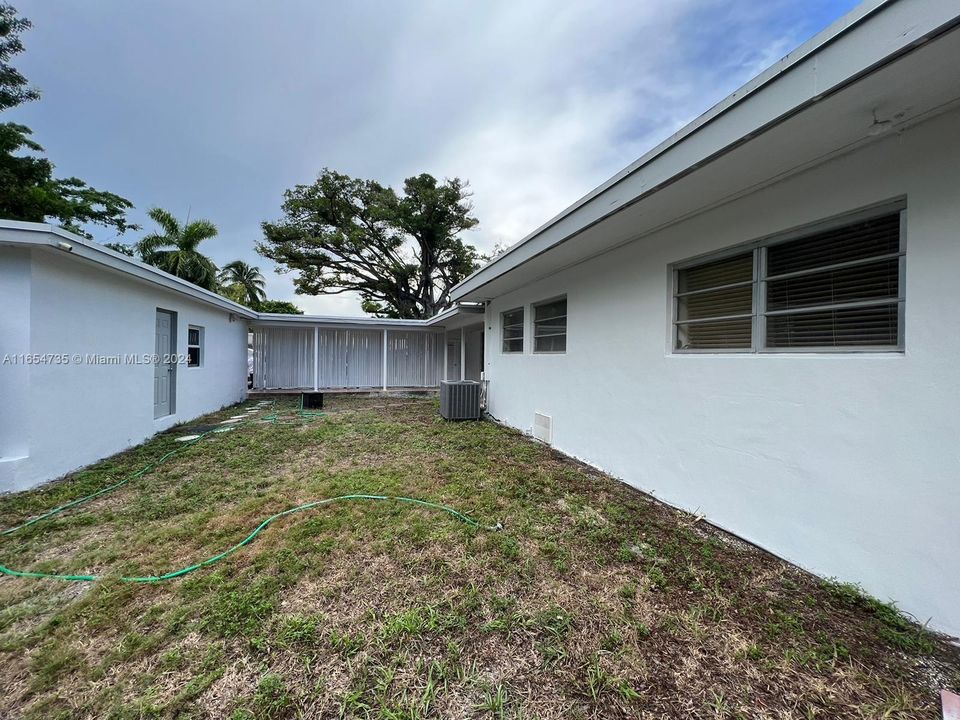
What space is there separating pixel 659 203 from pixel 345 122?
9235mm

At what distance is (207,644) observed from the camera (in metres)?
1.68

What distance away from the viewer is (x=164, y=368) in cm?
628

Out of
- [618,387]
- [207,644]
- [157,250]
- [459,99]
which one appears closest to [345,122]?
[459,99]

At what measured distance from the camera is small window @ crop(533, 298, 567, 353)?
212 inches

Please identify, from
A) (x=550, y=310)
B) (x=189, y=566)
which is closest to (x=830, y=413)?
(x=550, y=310)

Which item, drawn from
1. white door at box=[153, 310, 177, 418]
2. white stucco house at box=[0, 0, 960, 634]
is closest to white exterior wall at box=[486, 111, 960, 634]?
white stucco house at box=[0, 0, 960, 634]

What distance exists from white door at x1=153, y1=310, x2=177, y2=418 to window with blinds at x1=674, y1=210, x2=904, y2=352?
7995 mm

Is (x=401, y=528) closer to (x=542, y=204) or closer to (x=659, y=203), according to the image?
(x=659, y=203)

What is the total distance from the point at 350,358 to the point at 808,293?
1272 centimetres

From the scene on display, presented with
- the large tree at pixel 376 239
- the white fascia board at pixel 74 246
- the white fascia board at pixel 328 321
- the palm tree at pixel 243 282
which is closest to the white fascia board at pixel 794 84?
the white fascia board at pixel 74 246

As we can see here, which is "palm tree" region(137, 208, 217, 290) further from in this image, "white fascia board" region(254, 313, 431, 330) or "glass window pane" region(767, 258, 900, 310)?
"glass window pane" region(767, 258, 900, 310)

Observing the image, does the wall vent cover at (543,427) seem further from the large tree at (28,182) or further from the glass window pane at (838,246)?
the large tree at (28,182)

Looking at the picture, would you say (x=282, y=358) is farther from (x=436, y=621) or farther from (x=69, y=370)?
(x=436, y=621)

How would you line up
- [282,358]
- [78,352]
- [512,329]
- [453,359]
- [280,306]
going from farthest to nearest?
[280,306] < [453,359] < [282,358] < [512,329] < [78,352]
